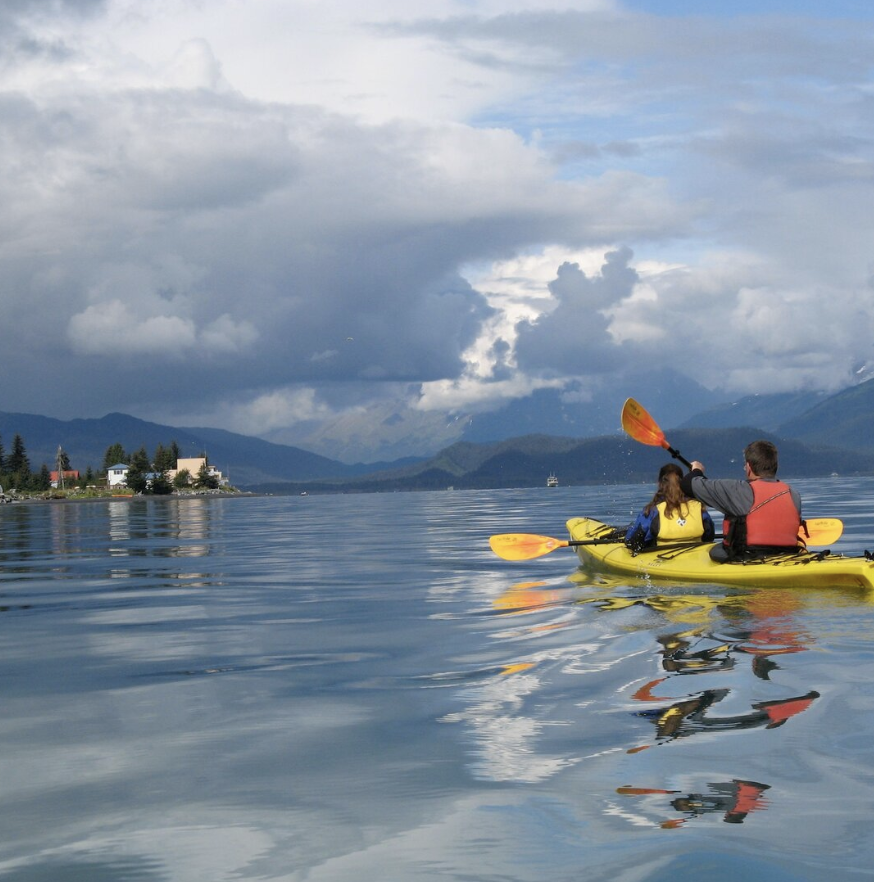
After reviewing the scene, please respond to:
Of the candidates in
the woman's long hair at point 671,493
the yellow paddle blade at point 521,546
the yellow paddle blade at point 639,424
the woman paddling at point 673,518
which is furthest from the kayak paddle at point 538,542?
the woman's long hair at point 671,493

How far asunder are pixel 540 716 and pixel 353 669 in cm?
322

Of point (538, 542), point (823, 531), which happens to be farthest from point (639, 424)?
point (823, 531)

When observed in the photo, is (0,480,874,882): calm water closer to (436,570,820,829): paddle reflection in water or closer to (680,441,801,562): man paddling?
(436,570,820,829): paddle reflection in water

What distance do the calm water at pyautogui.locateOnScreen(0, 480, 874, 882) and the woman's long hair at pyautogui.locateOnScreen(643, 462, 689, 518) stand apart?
1721mm

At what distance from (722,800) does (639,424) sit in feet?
47.0

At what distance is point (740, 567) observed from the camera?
15109mm

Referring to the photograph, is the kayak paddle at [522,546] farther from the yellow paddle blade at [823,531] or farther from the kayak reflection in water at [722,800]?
the kayak reflection in water at [722,800]

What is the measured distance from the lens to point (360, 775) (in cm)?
693

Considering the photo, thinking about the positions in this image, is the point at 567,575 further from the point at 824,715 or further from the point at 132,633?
the point at 824,715

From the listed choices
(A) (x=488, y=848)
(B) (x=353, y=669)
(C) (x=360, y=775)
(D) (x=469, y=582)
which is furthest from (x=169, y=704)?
(D) (x=469, y=582)

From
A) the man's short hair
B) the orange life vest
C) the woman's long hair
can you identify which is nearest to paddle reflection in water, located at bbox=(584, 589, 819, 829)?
the orange life vest

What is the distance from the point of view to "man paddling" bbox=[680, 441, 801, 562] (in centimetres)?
1438

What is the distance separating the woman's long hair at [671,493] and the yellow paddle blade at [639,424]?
7.70 ft

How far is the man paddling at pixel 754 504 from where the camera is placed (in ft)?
47.2
